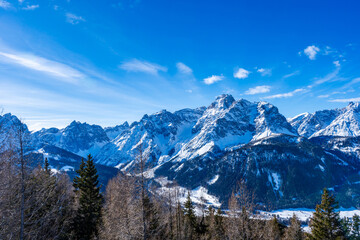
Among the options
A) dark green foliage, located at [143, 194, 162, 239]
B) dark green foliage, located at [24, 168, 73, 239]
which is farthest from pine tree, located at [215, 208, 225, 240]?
dark green foliage, located at [24, 168, 73, 239]

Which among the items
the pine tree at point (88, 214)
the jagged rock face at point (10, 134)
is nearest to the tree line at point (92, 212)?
the pine tree at point (88, 214)

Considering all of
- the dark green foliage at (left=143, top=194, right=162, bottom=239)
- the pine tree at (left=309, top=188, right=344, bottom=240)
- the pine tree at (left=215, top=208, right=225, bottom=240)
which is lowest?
the pine tree at (left=215, top=208, right=225, bottom=240)

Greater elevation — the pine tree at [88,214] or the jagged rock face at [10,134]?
the jagged rock face at [10,134]

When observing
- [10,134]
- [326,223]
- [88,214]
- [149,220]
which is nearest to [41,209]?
[88,214]

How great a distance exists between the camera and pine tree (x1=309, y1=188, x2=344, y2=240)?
32438mm

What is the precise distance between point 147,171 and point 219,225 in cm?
3431

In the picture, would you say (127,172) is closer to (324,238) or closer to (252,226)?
(252,226)

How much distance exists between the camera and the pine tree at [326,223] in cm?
3244

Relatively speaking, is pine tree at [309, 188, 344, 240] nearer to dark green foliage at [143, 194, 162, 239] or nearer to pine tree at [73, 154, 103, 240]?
dark green foliage at [143, 194, 162, 239]

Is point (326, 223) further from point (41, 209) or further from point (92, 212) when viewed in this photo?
point (41, 209)

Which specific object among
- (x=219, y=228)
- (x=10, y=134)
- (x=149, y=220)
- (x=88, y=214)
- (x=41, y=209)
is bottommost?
(x=219, y=228)

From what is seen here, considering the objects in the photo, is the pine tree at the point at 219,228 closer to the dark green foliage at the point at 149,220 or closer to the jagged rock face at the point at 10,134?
the dark green foliage at the point at 149,220

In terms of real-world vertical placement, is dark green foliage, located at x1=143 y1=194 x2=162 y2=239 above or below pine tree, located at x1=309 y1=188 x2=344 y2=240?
above

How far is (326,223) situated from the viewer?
106ft
